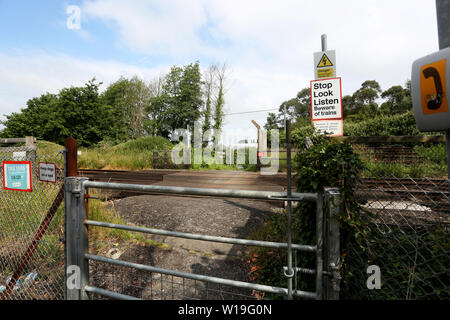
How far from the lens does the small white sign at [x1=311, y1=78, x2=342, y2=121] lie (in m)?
3.78

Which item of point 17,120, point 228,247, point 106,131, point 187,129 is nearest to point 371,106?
point 187,129

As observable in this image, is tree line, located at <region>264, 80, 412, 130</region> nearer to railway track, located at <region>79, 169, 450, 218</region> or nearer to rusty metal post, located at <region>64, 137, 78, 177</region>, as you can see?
railway track, located at <region>79, 169, 450, 218</region>

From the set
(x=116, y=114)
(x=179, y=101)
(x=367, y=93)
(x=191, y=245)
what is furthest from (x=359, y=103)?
(x=191, y=245)

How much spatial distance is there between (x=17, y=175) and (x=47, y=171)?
76cm

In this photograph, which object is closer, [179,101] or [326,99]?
[326,99]

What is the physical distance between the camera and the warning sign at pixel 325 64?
3.93 meters

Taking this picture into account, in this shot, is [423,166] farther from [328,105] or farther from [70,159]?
[70,159]

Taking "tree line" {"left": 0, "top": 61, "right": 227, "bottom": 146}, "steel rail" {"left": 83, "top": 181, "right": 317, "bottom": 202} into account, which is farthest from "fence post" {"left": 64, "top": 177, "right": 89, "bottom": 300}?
"tree line" {"left": 0, "top": 61, "right": 227, "bottom": 146}

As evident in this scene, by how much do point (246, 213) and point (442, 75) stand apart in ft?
13.6

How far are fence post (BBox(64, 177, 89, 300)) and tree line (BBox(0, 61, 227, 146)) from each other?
855 inches

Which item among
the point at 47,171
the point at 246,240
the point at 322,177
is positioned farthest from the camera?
the point at 47,171

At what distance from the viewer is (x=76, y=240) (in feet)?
6.07

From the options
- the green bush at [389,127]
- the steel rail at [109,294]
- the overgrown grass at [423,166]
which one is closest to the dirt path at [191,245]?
the steel rail at [109,294]

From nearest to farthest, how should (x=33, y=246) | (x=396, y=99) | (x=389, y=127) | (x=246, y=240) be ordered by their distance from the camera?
(x=246, y=240)
(x=33, y=246)
(x=389, y=127)
(x=396, y=99)
